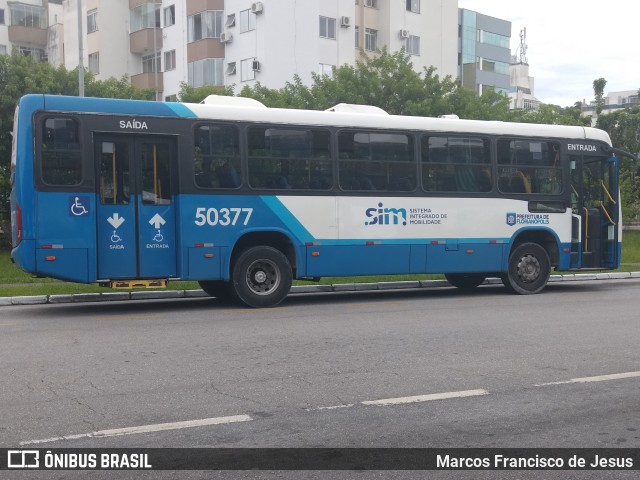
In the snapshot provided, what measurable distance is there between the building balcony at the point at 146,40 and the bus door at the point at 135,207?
1530 inches

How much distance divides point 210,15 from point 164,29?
4726 mm

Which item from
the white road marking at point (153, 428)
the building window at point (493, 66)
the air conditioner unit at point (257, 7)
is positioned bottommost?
the white road marking at point (153, 428)

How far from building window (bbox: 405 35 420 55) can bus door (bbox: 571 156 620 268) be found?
35.4 m

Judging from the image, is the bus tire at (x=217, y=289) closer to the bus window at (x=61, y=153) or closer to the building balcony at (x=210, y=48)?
the bus window at (x=61, y=153)

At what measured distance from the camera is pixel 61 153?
40.3 ft

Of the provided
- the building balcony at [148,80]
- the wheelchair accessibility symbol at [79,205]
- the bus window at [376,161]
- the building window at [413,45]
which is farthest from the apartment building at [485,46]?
the wheelchair accessibility symbol at [79,205]

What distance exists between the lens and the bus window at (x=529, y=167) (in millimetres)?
15805

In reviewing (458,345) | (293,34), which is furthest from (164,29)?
(458,345)

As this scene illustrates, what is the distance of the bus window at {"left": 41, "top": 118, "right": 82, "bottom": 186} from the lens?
40.2 ft

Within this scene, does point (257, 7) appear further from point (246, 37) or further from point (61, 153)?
point (61, 153)

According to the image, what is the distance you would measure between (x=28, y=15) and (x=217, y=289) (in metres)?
51.6

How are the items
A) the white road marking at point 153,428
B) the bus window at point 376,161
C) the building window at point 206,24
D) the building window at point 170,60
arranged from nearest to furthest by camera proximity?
the white road marking at point 153,428 < the bus window at point 376,161 < the building window at point 206,24 < the building window at point 170,60

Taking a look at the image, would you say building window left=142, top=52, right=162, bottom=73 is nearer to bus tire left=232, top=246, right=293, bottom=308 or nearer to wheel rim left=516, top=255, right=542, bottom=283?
wheel rim left=516, top=255, right=542, bottom=283

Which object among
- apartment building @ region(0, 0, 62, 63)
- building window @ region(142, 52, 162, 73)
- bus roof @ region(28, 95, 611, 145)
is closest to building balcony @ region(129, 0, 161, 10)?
building window @ region(142, 52, 162, 73)
